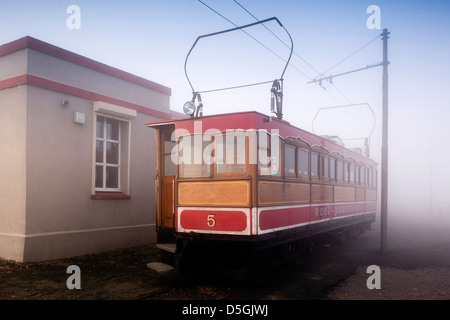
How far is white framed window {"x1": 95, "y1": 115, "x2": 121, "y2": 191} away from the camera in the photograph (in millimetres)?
A: 10195

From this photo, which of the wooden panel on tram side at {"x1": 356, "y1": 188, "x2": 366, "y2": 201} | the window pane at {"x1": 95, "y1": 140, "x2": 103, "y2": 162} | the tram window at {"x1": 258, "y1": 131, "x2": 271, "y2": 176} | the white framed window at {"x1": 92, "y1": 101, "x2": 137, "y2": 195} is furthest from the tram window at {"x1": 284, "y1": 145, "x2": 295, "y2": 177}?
the wooden panel on tram side at {"x1": 356, "y1": 188, "x2": 366, "y2": 201}

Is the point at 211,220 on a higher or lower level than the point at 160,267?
higher

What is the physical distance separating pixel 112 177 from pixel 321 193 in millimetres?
5581

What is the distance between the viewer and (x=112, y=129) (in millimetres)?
10664

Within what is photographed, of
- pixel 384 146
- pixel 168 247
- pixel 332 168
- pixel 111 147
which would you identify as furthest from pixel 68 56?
pixel 384 146

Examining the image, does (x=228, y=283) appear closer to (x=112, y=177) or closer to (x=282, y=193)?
(x=282, y=193)

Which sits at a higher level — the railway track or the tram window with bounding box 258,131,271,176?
the tram window with bounding box 258,131,271,176

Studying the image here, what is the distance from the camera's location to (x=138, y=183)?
1095 cm

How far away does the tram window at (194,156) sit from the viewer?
7090mm

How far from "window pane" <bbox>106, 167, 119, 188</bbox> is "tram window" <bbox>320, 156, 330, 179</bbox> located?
5509mm

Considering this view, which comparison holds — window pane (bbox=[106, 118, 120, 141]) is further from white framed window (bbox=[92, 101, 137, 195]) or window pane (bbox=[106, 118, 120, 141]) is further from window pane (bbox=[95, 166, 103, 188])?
window pane (bbox=[95, 166, 103, 188])

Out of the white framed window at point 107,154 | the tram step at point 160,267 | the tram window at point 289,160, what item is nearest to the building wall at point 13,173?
the white framed window at point 107,154

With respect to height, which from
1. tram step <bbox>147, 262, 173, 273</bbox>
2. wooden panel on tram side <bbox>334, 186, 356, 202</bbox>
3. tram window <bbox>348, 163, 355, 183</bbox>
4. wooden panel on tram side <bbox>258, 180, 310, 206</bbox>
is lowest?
tram step <bbox>147, 262, 173, 273</bbox>
